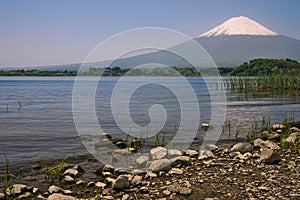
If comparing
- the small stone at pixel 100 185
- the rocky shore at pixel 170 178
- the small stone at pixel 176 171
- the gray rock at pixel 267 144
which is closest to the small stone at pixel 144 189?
the rocky shore at pixel 170 178

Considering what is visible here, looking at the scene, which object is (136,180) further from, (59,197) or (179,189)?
(59,197)

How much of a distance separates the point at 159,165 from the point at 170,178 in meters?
0.59

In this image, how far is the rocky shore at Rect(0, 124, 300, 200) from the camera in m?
5.50

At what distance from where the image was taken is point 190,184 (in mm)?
5961

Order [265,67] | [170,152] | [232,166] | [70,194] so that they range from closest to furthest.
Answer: [70,194] < [232,166] < [170,152] < [265,67]

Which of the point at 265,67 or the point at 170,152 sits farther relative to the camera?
the point at 265,67

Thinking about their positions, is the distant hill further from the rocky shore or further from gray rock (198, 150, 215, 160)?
the rocky shore

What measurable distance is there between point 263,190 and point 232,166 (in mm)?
1623

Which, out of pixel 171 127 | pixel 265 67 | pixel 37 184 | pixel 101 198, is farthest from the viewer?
pixel 265 67

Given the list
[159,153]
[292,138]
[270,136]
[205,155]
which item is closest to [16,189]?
[159,153]

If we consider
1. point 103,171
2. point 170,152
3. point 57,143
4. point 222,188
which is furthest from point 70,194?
point 57,143

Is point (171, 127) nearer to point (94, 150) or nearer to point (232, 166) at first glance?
point (94, 150)

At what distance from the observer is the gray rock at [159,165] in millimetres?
6879

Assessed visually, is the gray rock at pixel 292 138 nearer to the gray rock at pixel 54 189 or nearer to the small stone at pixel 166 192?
the small stone at pixel 166 192
